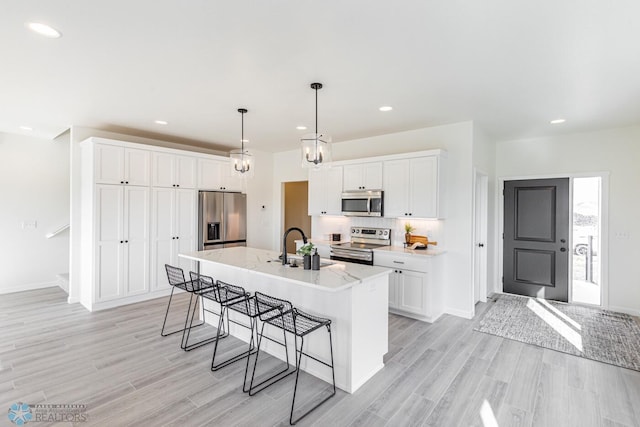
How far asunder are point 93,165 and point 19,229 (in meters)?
2.50

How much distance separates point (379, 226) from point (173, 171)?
353cm

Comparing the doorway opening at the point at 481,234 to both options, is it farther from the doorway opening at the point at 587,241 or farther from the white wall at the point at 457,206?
the doorway opening at the point at 587,241

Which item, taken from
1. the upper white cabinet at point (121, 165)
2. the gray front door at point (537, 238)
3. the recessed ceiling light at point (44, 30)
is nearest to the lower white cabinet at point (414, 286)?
the gray front door at point (537, 238)

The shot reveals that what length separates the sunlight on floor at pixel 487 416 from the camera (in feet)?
7.36

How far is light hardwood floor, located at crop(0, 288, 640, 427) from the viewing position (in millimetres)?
2307

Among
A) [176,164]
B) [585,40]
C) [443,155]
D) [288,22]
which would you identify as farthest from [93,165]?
[585,40]

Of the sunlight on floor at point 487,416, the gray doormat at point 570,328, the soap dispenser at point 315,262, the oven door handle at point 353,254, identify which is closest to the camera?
the sunlight on floor at point 487,416

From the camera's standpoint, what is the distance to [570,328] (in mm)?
3990

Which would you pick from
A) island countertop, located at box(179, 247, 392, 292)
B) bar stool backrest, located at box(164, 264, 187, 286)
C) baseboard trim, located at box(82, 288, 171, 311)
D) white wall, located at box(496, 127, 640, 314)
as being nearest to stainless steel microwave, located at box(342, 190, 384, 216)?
island countertop, located at box(179, 247, 392, 292)

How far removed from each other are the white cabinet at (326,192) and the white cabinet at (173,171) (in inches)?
82.4

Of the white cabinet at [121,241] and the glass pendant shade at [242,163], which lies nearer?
the glass pendant shade at [242,163]

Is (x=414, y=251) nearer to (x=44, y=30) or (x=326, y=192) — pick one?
(x=326, y=192)

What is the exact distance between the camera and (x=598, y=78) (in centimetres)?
289

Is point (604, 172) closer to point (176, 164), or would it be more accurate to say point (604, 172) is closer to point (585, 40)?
point (585, 40)
